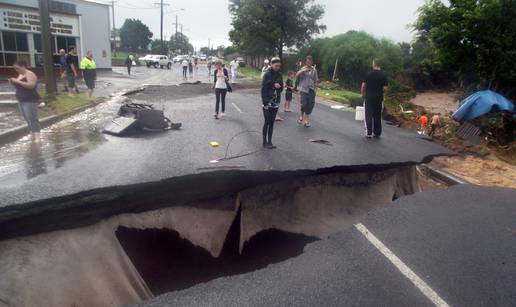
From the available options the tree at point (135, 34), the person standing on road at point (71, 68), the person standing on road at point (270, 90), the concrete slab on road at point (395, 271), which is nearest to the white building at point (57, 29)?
the person standing on road at point (71, 68)

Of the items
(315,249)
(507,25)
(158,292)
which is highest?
(507,25)

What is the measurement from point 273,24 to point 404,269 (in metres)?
41.6

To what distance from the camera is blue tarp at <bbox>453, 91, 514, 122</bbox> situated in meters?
10.4

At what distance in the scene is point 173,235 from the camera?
463cm

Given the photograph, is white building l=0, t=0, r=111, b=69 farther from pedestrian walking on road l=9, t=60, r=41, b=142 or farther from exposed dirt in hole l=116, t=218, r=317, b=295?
exposed dirt in hole l=116, t=218, r=317, b=295

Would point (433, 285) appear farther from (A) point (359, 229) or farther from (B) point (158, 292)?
(B) point (158, 292)

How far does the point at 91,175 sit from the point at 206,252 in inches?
82.2

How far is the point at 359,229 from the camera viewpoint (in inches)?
187

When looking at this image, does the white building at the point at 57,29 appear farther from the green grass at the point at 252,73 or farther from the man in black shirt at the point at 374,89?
the man in black shirt at the point at 374,89

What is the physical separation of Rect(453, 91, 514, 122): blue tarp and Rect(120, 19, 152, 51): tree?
8272 cm

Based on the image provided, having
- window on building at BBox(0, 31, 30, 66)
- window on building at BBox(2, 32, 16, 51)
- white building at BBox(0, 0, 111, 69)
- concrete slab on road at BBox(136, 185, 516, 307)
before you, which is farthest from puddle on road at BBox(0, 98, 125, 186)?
white building at BBox(0, 0, 111, 69)

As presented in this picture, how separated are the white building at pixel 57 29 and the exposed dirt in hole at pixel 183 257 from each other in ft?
67.5

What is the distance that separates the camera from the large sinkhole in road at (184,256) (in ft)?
13.8

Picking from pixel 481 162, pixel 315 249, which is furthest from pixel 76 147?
pixel 481 162
